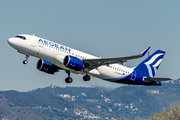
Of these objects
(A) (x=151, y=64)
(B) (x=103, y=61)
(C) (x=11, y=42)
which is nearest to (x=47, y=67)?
(C) (x=11, y=42)

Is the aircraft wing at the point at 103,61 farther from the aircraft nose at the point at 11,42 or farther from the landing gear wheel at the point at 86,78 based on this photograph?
the aircraft nose at the point at 11,42

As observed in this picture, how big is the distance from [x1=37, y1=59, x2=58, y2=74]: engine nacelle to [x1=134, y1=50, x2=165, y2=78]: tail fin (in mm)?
14969

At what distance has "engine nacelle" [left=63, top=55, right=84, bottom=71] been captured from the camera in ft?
163

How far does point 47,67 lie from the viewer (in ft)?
182

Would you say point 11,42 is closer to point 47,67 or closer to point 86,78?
point 47,67

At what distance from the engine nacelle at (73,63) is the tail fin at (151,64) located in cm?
1344

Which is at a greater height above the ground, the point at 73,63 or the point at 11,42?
the point at 11,42

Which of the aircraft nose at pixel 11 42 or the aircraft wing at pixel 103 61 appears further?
the aircraft wing at pixel 103 61

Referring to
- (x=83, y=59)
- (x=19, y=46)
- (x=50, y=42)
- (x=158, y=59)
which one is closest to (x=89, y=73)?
(x=83, y=59)

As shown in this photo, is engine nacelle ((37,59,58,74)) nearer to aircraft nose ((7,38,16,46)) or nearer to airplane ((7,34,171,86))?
airplane ((7,34,171,86))

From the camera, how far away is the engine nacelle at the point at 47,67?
55188 millimetres

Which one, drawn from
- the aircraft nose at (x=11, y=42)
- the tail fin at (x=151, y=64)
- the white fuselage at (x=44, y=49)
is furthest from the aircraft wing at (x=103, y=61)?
the aircraft nose at (x=11, y=42)

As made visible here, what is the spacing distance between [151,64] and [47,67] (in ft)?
65.6

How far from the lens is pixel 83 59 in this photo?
172 ft
